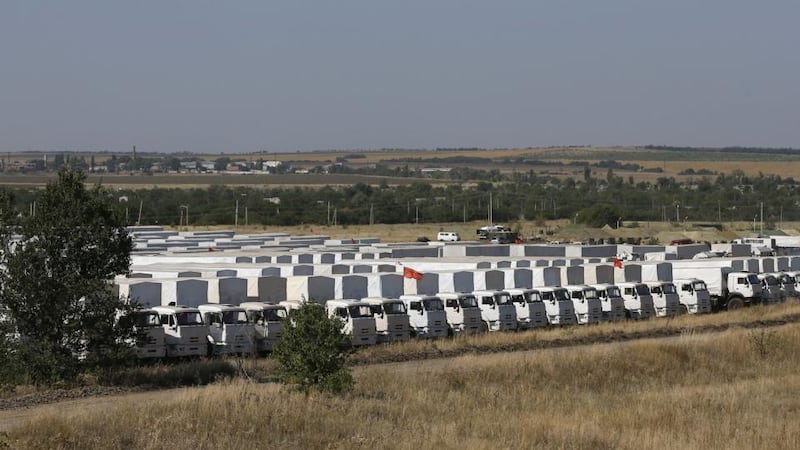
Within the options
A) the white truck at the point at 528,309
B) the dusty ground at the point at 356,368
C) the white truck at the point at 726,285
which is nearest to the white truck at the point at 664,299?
the dusty ground at the point at 356,368

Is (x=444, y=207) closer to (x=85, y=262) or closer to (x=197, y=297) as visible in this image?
(x=197, y=297)

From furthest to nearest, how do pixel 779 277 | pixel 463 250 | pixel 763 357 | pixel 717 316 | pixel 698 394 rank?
pixel 463 250 → pixel 779 277 → pixel 717 316 → pixel 763 357 → pixel 698 394

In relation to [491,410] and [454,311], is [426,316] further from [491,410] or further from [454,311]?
[491,410]

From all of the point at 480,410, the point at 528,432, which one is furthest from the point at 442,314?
the point at 528,432

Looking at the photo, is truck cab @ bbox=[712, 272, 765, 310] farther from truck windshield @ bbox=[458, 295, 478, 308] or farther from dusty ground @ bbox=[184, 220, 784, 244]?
dusty ground @ bbox=[184, 220, 784, 244]

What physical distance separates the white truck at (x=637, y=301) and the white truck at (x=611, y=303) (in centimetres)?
64

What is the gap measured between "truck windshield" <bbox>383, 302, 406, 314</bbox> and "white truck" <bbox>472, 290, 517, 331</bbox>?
4317mm

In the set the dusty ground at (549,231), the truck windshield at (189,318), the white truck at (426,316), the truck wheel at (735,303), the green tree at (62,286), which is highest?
the green tree at (62,286)

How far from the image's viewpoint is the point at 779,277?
6375 cm

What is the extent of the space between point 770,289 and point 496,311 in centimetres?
1973

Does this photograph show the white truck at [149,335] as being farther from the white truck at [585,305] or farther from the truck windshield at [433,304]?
the white truck at [585,305]

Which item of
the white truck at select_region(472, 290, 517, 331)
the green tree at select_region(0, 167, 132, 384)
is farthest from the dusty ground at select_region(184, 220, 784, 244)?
the green tree at select_region(0, 167, 132, 384)

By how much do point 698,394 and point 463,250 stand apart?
1926 inches

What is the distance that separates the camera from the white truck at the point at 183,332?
3812cm
